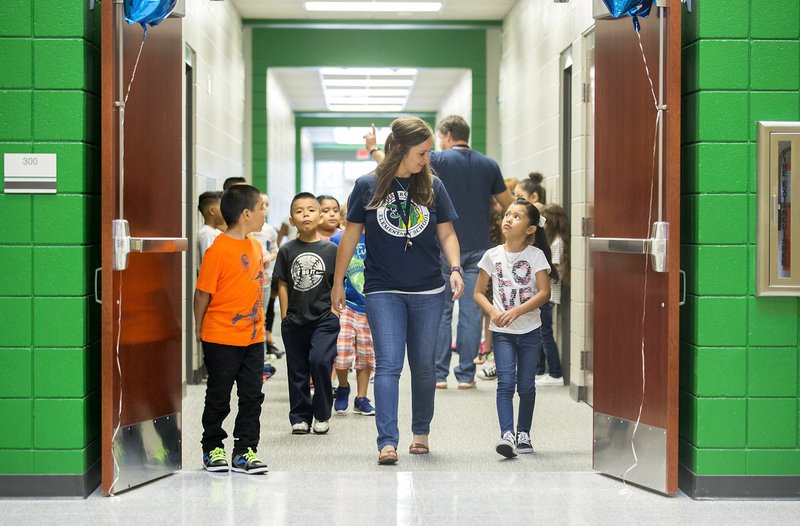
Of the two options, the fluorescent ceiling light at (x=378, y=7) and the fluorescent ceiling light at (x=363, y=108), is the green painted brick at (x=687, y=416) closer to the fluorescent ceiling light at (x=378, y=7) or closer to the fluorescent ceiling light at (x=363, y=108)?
the fluorescent ceiling light at (x=378, y=7)

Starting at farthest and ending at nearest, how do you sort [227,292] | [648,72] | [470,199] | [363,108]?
[363,108], [470,199], [227,292], [648,72]

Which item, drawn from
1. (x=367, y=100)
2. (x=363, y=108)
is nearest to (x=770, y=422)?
(x=367, y=100)

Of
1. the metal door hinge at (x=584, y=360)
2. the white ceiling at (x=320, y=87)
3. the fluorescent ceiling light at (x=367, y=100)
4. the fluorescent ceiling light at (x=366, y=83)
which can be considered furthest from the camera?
the fluorescent ceiling light at (x=367, y=100)

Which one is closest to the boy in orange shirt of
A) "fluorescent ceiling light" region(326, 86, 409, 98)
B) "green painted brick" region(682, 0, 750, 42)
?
"green painted brick" region(682, 0, 750, 42)

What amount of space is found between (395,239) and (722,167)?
1306mm

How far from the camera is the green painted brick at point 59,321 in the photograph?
3.52 m

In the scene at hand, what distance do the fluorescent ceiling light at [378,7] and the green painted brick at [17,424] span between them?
641 cm

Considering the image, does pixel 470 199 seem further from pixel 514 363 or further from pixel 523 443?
pixel 523 443

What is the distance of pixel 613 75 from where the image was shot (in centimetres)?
395

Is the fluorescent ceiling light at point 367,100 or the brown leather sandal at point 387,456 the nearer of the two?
the brown leather sandal at point 387,456

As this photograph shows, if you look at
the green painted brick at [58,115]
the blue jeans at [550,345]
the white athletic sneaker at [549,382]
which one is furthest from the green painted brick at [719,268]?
the white athletic sneaker at [549,382]

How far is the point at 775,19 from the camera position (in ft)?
11.6

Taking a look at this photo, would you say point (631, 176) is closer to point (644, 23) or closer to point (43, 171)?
point (644, 23)

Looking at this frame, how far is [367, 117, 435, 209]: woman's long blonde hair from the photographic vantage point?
411 centimetres
